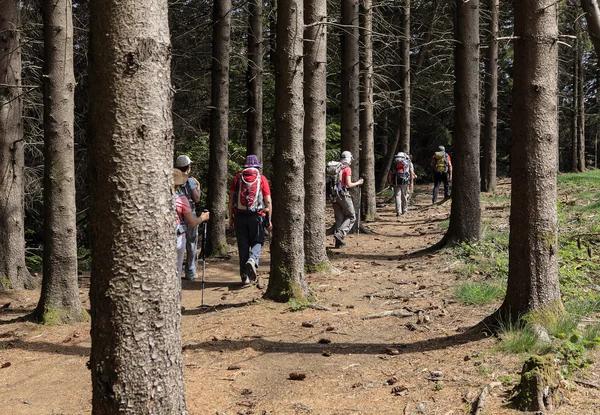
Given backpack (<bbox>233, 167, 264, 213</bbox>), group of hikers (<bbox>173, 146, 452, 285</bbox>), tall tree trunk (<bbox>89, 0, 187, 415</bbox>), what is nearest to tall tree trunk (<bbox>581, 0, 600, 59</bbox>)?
tall tree trunk (<bbox>89, 0, 187, 415</bbox>)

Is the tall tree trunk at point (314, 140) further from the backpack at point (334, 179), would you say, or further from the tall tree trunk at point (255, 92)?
the tall tree trunk at point (255, 92)

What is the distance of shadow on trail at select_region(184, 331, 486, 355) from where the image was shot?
6012mm

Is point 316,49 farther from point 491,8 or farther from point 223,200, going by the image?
point 491,8

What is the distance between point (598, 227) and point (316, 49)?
6166mm

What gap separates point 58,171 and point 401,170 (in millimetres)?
12275

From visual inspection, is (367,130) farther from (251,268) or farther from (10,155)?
(10,155)

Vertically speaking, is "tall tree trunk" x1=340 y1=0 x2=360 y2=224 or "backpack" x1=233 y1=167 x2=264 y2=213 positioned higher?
"tall tree trunk" x1=340 y1=0 x2=360 y2=224

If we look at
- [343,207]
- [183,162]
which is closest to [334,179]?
[343,207]

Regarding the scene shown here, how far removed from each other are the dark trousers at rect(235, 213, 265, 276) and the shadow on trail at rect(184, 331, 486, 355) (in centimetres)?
312

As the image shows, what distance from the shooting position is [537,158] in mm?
5621

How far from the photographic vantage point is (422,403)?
4688 mm

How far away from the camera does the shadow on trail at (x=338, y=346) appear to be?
6.01 meters

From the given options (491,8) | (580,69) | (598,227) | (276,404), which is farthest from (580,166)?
(276,404)

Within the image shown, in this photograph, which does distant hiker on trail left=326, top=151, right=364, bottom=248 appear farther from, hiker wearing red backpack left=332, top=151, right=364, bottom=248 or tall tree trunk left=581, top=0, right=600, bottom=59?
tall tree trunk left=581, top=0, right=600, bottom=59
